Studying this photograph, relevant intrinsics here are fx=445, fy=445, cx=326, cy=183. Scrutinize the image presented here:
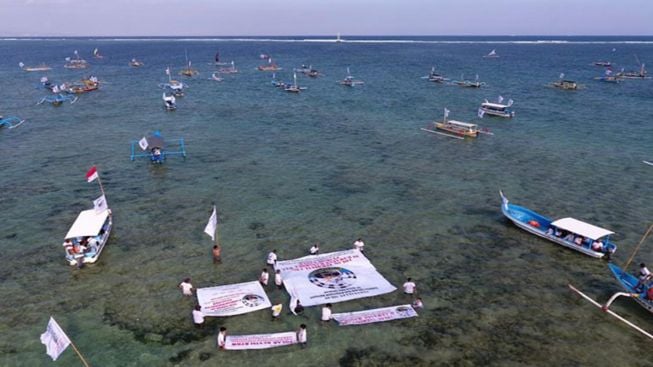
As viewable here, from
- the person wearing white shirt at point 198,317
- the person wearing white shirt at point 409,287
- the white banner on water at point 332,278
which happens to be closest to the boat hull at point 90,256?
the person wearing white shirt at point 198,317

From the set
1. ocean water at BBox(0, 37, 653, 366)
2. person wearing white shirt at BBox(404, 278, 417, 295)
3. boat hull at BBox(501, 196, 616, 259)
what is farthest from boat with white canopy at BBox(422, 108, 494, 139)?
person wearing white shirt at BBox(404, 278, 417, 295)

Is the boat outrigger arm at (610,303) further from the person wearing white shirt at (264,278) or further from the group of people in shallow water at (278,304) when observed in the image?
the person wearing white shirt at (264,278)

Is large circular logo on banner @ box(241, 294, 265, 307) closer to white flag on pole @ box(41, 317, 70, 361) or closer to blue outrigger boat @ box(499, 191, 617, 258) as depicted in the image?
white flag on pole @ box(41, 317, 70, 361)

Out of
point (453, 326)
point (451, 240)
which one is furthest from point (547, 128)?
point (453, 326)

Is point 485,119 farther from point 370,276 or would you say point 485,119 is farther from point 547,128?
point 370,276

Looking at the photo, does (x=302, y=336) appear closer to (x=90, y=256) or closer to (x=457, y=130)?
(x=90, y=256)
